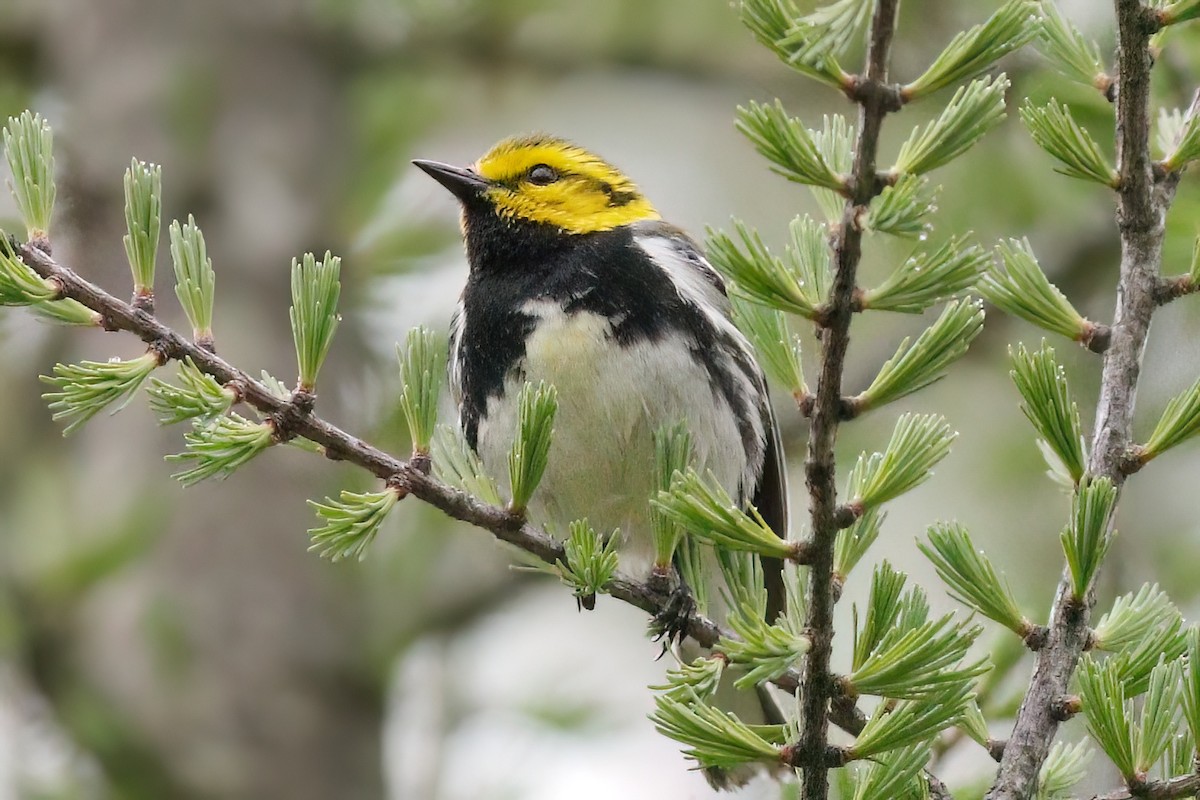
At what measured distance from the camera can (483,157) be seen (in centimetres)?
312

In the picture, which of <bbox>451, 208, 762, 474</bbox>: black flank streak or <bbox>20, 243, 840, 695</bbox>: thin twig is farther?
<bbox>451, 208, 762, 474</bbox>: black flank streak

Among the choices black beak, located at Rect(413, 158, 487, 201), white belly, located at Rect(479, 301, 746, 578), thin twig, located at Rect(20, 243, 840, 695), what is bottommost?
thin twig, located at Rect(20, 243, 840, 695)

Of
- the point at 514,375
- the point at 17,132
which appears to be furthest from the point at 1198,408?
the point at 514,375

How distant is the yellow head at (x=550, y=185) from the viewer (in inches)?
115

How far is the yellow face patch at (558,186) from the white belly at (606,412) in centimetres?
49

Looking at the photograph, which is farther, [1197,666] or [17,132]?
[17,132]

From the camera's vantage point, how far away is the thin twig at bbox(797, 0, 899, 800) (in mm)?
1095

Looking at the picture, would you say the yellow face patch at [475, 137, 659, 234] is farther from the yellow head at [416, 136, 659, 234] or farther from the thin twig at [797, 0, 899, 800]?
the thin twig at [797, 0, 899, 800]

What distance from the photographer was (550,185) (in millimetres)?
2986

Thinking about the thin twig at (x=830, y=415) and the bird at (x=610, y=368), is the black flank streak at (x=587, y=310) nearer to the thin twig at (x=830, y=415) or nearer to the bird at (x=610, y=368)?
the bird at (x=610, y=368)

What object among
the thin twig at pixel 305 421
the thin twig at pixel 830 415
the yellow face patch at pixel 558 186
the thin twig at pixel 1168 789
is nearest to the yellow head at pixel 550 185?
the yellow face patch at pixel 558 186

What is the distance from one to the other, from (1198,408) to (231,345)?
9.75 feet

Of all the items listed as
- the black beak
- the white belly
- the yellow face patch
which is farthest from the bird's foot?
the black beak

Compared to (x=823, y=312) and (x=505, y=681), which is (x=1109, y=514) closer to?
(x=823, y=312)
